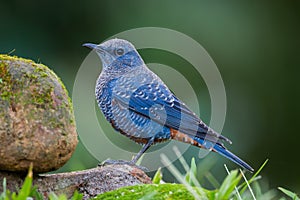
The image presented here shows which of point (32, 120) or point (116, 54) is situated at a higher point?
point (116, 54)

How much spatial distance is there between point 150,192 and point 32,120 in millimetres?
818

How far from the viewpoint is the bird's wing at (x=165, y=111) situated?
17.8ft

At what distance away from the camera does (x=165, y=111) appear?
5.48 m

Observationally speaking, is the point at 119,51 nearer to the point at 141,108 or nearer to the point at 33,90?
the point at 141,108

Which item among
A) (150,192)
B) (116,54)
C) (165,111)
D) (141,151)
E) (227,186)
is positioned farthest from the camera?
(116,54)

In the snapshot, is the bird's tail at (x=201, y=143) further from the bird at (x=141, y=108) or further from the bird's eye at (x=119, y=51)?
the bird's eye at (x=119, y=51)

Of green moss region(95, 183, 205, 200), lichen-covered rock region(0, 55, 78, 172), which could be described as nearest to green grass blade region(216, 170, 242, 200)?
green moss region(95, 183, 205, 200)

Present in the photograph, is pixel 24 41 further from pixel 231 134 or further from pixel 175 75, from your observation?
pixel 231 134

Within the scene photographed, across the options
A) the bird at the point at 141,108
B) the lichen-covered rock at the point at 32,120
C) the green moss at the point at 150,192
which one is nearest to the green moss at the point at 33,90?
the lichen-covered rock at the point at 32,120

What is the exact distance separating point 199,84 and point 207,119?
2.01 ft

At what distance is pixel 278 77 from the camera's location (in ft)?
28.1

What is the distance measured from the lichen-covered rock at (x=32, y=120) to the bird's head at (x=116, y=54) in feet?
3.52

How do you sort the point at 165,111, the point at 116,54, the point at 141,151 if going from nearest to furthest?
the point at 141,151, the point at 165,111, the point at 116,54

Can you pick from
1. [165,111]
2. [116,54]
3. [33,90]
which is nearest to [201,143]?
[165,111]
